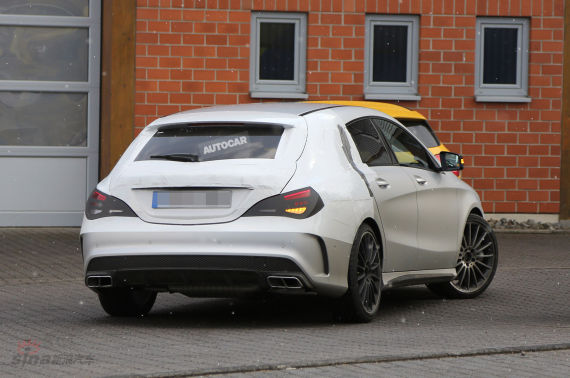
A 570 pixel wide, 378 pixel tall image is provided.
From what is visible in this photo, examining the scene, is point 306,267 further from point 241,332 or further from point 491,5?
point 491,5

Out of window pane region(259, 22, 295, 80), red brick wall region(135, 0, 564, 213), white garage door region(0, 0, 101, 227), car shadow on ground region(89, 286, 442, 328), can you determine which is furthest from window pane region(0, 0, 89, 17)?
car shadow on ground region(89, 286, 442, 328)

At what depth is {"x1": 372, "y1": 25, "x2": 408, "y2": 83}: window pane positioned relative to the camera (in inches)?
717

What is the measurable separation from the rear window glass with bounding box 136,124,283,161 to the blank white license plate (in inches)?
10.5

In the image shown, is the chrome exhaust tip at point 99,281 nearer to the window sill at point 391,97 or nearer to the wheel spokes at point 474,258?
the wheel spokes at point 474,258

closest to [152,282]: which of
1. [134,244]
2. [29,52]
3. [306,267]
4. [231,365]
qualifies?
[134,244]

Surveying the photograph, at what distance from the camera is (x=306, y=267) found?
26.0ft

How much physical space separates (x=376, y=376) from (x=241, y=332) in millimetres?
A: 1878

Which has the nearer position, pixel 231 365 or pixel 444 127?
pixel 231 365

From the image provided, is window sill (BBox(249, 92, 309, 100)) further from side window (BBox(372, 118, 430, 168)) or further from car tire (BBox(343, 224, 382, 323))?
car tire (BBox(343, 224, 382, 323))

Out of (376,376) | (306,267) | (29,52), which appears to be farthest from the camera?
(29,52)

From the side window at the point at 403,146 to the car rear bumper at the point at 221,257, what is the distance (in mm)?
1483

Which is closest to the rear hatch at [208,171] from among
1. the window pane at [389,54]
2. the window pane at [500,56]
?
the window pane at [389,54]

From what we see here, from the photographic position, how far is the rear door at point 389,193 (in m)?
8.79

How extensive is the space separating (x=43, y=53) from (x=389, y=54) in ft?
15.3
